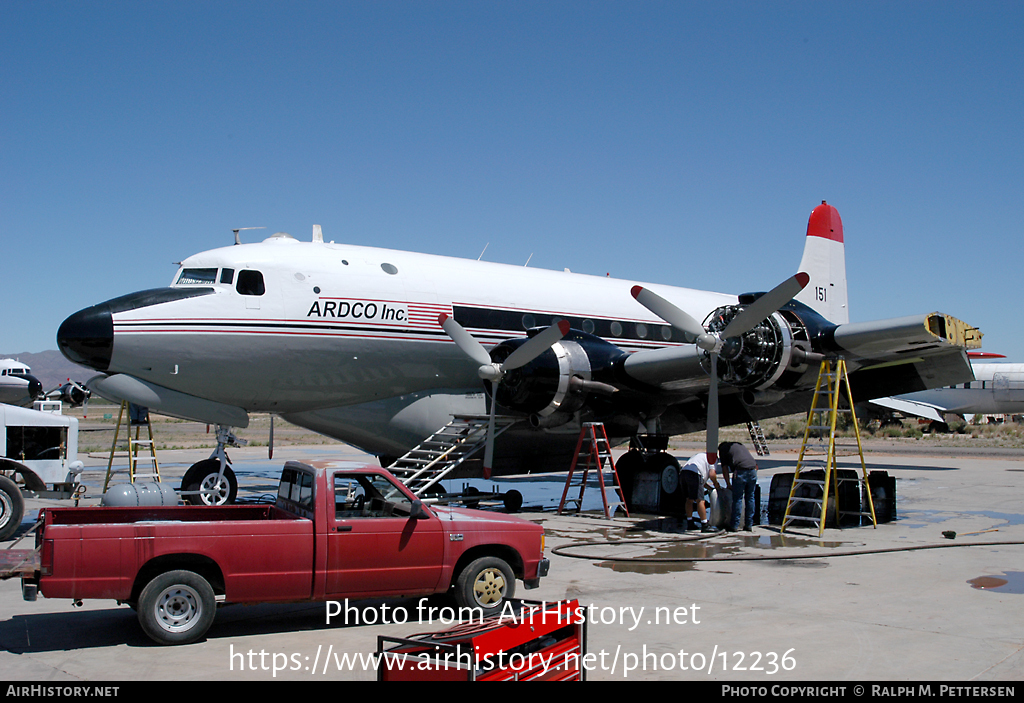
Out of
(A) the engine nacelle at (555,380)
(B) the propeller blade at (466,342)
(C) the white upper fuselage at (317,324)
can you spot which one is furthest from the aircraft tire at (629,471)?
(B) the propeller blade at (466,342)

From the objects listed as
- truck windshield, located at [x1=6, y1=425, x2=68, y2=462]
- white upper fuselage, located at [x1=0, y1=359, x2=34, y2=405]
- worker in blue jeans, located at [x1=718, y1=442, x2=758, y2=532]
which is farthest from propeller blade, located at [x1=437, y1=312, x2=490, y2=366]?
white upper fuselage, located at [x1=0, y1=359, x2=34, y2=405]

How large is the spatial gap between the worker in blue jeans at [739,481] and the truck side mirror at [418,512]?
7.03m

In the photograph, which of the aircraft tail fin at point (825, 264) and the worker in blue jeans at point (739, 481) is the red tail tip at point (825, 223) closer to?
the aircraft tail fin at point (825, 264)

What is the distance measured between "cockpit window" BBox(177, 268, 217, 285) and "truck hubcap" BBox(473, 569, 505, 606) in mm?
8938

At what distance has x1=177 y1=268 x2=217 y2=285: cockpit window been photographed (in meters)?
14.9

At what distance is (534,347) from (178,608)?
30.3 feet

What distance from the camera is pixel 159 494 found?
36.9 ft

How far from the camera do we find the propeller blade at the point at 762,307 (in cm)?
1336

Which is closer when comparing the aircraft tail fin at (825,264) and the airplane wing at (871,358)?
the airplane wing at (871,358)

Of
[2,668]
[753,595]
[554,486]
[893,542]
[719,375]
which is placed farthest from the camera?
[554,486]

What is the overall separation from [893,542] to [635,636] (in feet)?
22.7

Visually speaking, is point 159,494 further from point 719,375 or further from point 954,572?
point 954,572

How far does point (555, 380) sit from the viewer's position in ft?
51.8
